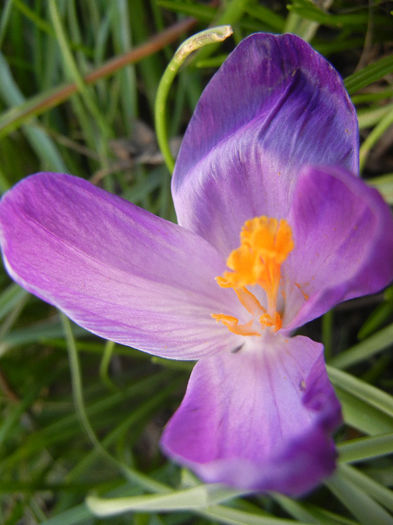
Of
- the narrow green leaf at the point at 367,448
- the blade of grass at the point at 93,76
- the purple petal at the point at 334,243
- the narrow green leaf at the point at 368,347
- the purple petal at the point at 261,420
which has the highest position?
the blade of grass at the point at 93,76

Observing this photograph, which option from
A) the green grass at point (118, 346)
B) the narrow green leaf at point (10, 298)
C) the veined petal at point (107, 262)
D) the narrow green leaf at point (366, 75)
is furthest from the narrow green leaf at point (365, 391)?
the narrow green leaf at point (10, 298)

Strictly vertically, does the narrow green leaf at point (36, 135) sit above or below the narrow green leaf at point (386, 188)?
above

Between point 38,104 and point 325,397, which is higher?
point 38,104

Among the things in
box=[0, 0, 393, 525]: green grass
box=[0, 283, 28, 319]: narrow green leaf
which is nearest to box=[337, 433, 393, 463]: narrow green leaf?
box=[0, 0, 393, 525]: green grass

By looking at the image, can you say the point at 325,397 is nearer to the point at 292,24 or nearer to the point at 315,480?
the point at 315,480

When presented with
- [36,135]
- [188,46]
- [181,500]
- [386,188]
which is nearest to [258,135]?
[188,46]

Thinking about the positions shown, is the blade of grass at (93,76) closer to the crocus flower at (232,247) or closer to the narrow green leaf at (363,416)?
the crocus flower at (232,247)

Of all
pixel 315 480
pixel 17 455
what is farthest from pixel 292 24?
pixel 17 455
